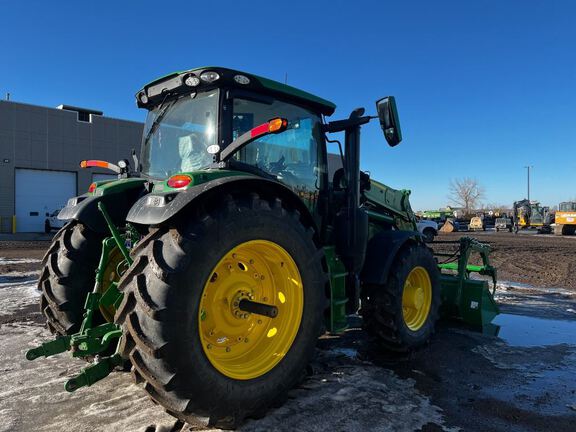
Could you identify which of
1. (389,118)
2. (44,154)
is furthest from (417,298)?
(44,154)

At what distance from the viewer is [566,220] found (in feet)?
116

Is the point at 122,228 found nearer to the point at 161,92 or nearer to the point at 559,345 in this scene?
the point at 161,92

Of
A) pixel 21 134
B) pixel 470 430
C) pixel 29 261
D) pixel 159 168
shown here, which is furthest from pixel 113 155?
pixel 470 430

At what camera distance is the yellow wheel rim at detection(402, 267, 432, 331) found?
5125mm

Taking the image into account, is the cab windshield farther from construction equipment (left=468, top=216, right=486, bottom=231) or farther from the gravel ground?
construction equipment (left=468, top=216, right=486, bottom=231)

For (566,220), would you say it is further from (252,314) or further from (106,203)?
(106,203)

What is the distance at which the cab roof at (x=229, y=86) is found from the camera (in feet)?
11.7

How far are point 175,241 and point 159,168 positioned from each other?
1.71 meters

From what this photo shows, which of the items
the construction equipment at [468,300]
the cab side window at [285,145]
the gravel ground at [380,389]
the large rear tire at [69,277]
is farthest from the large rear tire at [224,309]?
the construction equipment at [468,300]

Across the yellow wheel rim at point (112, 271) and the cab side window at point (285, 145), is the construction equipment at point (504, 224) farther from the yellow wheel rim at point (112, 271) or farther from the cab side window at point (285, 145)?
the yellow wheel rim at point (112, 271)

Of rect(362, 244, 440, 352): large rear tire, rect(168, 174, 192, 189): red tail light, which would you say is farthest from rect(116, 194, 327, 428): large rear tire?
rect(362, 244, 440, 352): large rear tire

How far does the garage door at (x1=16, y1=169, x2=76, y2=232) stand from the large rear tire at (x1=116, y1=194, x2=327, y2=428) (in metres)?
30.7

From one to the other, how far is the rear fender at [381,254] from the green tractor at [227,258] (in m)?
0.02

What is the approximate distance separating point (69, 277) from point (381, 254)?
2.99 metres
